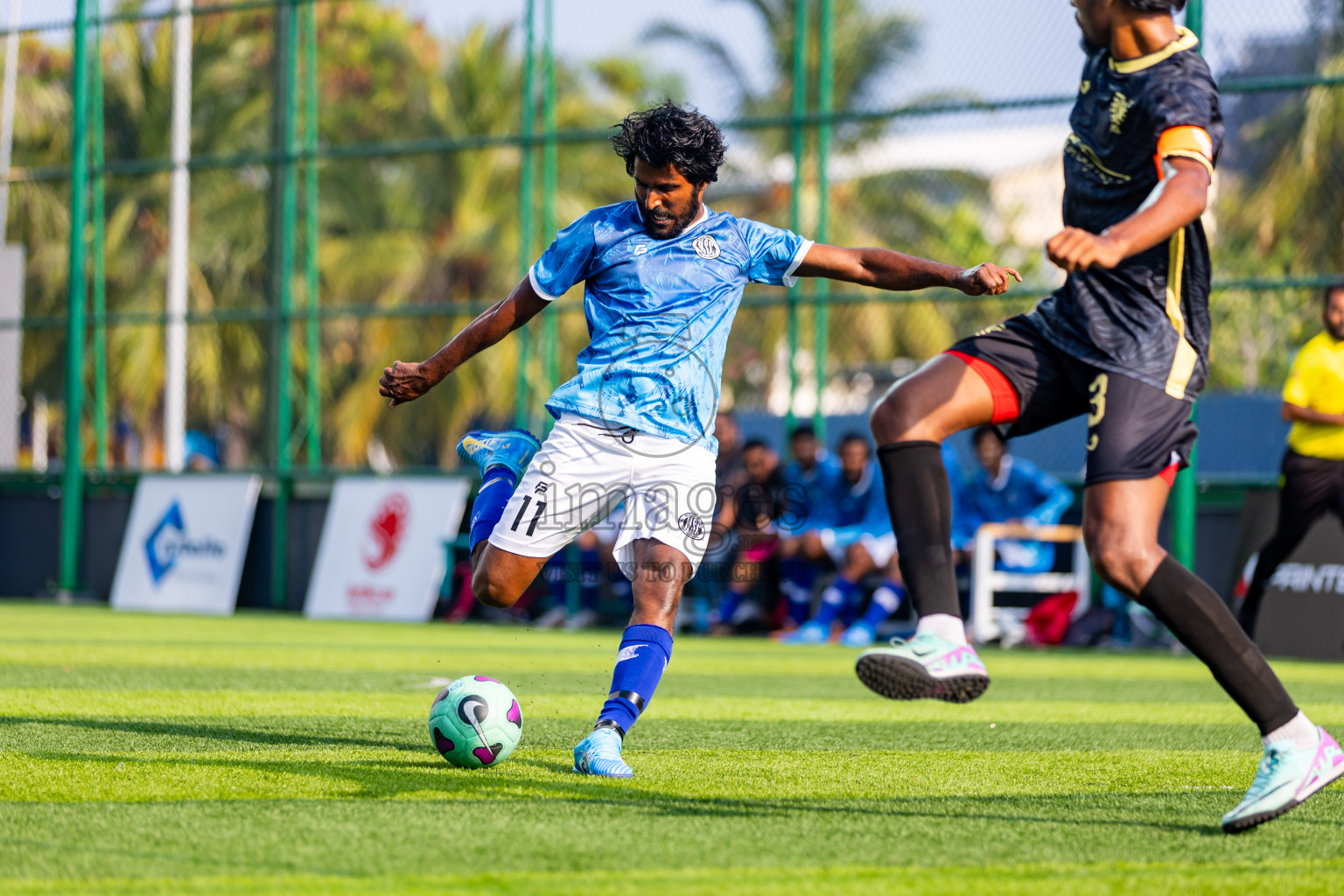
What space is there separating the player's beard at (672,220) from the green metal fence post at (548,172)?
31.4 feet

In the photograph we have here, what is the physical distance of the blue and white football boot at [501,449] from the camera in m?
5.40

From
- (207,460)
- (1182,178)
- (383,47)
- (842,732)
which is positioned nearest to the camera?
(1182,178)

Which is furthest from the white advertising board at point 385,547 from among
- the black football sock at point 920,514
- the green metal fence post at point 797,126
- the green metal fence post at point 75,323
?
the black football sock at point 920,514

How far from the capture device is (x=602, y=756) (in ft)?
14.9

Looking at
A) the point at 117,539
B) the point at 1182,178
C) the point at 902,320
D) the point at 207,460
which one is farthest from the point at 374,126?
the point at 1182,178

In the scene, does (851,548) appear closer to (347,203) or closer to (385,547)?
(385,547)

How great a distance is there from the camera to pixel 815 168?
13773mm

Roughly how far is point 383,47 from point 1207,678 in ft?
77.1

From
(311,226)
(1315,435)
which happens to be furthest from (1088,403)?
(311,226)

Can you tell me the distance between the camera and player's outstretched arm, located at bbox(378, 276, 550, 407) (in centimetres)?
505

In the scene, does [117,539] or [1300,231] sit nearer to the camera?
[1300,231]

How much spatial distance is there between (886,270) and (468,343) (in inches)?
53.8

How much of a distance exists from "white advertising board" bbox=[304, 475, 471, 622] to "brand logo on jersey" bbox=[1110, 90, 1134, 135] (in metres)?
10.5

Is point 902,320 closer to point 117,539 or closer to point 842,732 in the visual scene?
point 117,539
